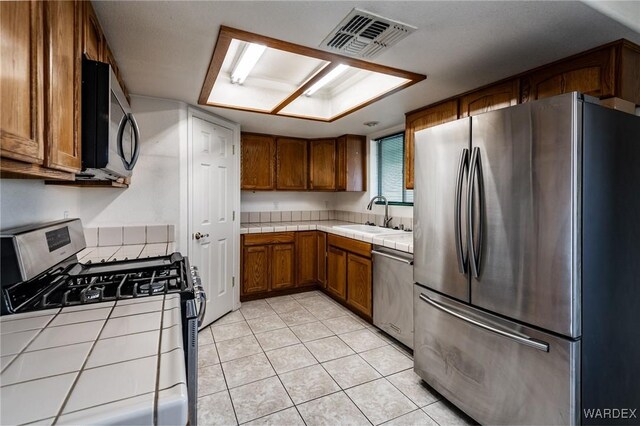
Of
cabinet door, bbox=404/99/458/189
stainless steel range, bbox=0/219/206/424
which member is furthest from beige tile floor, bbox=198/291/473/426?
cabinet door, bbox=404/99/458/189

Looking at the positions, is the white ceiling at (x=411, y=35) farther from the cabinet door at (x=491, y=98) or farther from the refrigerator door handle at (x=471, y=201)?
the refrigerator door handle at (x=471, y=201)

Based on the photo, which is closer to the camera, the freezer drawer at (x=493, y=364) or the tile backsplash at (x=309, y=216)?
the freezer drawer at (x=493, y=364)

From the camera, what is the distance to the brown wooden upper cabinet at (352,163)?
13.3 ft

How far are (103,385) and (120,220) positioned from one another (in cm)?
220

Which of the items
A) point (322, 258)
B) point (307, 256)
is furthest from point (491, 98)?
point (307, 256)

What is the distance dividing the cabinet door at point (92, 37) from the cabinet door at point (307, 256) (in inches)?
108

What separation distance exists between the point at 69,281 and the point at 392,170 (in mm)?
3231

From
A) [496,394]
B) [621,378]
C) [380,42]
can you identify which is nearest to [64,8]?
[380,42]

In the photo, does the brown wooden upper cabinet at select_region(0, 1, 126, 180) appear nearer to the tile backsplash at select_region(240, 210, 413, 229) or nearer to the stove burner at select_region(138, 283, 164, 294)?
the stove burner at select_region(138, 283, 164, 294)

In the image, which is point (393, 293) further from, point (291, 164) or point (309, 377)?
point (291, 164)

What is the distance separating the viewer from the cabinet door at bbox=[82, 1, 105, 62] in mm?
1254

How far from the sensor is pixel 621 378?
1439 mm

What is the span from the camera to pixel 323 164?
167 inches

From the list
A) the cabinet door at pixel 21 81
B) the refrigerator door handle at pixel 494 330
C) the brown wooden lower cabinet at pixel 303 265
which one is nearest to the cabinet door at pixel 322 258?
the brown wooden lower cabinet at pixel 303 265
